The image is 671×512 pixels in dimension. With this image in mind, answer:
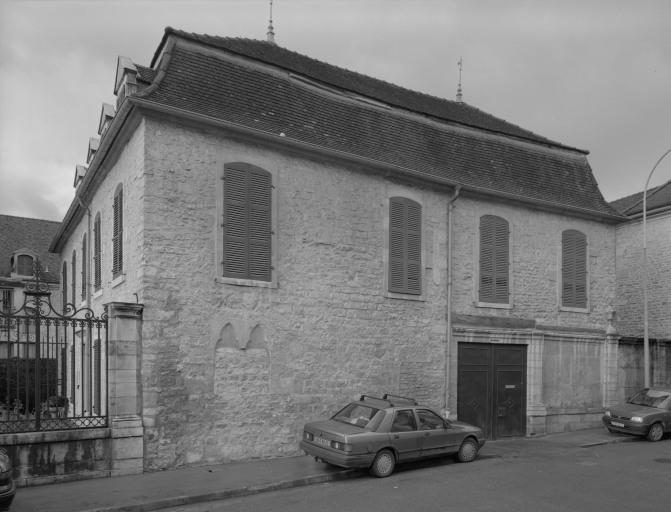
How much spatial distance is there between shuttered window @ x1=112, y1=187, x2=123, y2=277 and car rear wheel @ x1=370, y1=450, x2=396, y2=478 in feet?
21.6

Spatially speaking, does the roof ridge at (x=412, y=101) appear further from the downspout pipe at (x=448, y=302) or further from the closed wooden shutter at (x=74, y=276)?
the closed wooden shutter at (x=74, y=276)

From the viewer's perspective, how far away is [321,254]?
13.5 metres

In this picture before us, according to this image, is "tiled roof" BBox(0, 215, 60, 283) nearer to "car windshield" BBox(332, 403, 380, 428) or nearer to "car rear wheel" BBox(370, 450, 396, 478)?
"car windshield" BBox(332, 403, 380, 428)

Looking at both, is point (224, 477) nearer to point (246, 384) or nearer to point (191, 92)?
point (246, 384)

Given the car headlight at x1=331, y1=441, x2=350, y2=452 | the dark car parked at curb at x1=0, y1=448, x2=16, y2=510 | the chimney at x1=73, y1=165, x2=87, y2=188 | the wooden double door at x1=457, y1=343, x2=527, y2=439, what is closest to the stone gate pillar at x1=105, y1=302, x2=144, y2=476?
the dark car parked at curb at x1=0, y1=448, x2=16, y2=510

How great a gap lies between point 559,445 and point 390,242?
674 centimetres

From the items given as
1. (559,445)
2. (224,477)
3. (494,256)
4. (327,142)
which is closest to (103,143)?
(327,142)

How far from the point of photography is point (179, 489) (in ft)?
31.2

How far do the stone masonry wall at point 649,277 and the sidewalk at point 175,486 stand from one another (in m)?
17.3

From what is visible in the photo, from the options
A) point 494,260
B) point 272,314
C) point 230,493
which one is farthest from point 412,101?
point 230,493

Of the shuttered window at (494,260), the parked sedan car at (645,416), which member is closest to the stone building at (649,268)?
the parked sedan car at (645,416)

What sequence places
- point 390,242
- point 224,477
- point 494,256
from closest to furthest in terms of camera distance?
point 224,477 → point 390,242 → point 494,256

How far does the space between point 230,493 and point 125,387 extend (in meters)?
2.76

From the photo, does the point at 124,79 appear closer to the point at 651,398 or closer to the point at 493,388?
the point at 493,388
